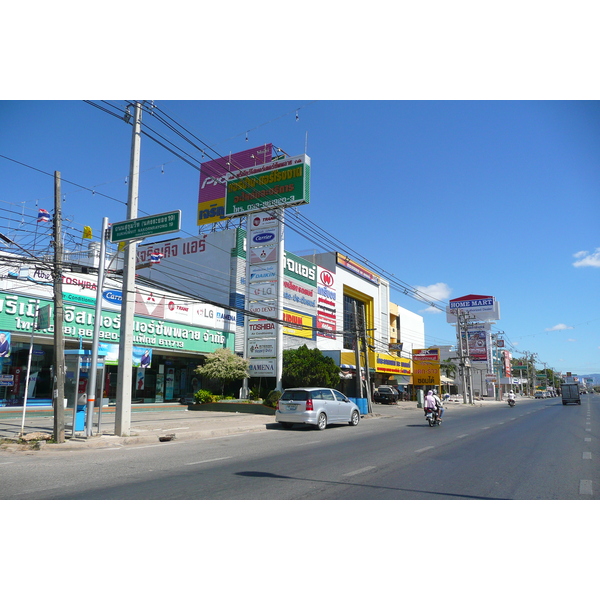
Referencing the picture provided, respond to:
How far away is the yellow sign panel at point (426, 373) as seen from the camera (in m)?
55.1

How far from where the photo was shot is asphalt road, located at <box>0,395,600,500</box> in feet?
24.8

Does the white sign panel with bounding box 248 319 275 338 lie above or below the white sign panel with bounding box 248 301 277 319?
below

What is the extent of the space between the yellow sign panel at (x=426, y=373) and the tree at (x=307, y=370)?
27.3 metres

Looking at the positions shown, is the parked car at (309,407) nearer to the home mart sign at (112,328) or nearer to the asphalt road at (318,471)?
the asphalt road at (318,471)

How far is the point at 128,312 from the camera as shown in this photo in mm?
15781

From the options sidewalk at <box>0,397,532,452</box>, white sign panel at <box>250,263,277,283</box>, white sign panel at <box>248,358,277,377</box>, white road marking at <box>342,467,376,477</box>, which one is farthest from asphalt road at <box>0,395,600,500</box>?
white sign panel at <box>250,263,277,283</box>

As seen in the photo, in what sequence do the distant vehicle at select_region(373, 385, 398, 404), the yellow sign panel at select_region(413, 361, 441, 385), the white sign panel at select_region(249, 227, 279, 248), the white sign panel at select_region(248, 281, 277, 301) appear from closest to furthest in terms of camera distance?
the white sign panel at select_region(248, 281, 277, 301) < the white sign panel at select_region(249, 227, 279, 248) < the distant vehicle at select_region(373, 385, 398, 404) < the yellow sign panel at select_region(413, 361, 441, 385)

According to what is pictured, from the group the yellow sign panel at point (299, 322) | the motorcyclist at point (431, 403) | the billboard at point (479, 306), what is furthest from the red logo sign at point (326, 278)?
the billboard at point (479, 306)

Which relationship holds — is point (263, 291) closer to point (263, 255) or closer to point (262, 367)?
point (263, 255)

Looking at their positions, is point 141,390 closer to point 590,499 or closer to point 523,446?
point 523,446

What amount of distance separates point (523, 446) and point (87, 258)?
32691mm

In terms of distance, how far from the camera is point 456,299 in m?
106

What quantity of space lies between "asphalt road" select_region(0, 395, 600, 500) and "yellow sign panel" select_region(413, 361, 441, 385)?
133 ft

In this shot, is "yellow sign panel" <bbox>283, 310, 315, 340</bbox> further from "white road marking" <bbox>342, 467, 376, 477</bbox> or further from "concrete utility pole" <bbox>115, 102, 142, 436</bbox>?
"white road marking" <bbox>342, 467, 376, 477</bbox>
